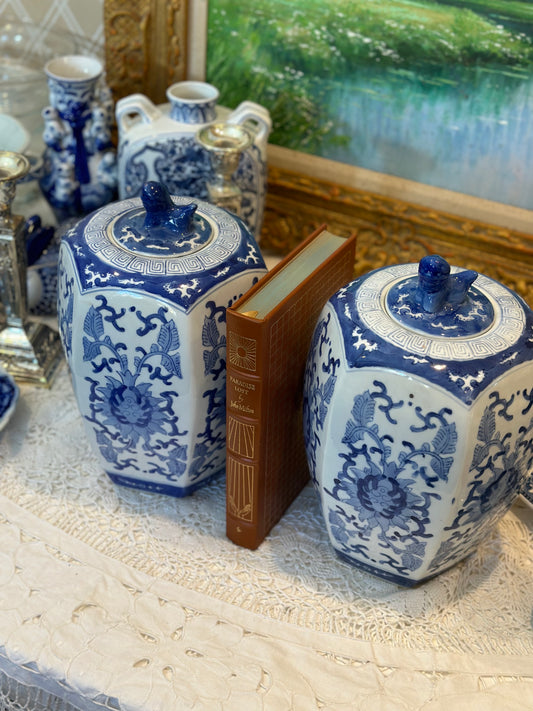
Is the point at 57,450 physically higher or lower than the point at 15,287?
lower

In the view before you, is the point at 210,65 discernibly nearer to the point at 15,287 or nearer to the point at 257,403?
the point at 15,287

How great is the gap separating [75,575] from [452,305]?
0.51 metres

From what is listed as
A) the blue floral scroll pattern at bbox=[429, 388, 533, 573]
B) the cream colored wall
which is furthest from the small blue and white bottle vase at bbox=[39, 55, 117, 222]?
the blue floral scroll pattern at bbox=[429, 388, 533, 573]

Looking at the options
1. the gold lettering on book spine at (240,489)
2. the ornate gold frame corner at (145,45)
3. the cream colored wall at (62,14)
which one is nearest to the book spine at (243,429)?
the gold lettering on book spine at (240,489)

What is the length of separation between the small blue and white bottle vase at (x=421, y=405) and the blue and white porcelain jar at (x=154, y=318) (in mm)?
119

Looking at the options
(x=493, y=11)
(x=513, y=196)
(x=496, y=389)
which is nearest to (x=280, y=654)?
(x=496, y=389)

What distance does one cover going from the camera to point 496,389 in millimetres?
783

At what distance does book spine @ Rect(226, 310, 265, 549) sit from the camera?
0.86 meters

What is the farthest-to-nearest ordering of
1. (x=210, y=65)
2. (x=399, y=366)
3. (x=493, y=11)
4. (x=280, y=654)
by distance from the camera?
1. (x=210, y=65)
2. (x=493, y=11)
3. (x=280, y=654)
4. (x=399, y=366)

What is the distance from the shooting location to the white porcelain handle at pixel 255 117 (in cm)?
123

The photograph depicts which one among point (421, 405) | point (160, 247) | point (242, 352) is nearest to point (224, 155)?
point (160, 247)

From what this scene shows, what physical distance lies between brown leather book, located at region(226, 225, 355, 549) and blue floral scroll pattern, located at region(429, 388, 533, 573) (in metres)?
0.21

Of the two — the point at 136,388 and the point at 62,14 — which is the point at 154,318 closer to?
the point at 136,388

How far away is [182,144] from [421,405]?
0.61 metres
